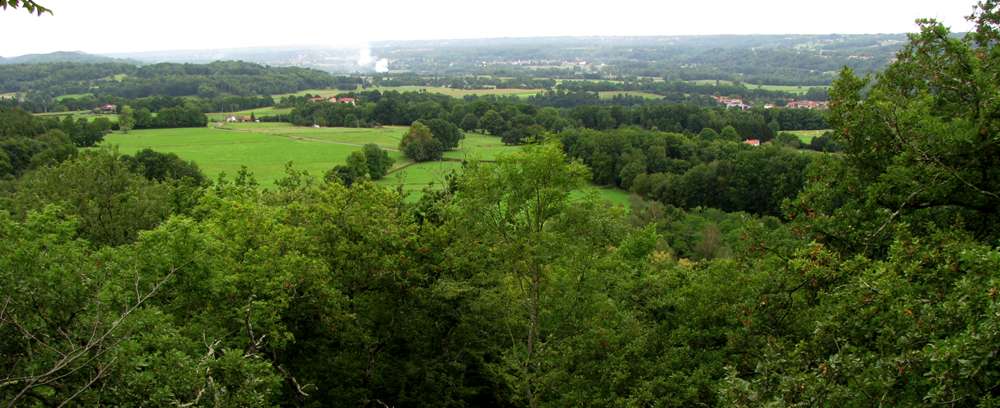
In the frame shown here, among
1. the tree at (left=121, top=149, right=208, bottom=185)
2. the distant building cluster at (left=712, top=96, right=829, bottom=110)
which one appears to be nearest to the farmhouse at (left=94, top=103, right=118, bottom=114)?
the tree at (left=121, top=149, right=208, bottom=185)

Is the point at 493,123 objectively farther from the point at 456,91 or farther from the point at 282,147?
the point at 456,91

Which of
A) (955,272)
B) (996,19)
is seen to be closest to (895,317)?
(955,272)

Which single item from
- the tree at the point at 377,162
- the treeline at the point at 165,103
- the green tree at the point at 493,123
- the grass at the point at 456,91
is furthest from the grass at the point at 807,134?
the treeline at the point at 165,103

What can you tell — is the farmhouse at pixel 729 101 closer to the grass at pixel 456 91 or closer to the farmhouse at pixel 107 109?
the grass at pixel 456 91

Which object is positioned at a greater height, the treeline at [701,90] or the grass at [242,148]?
the treeline at [701,90]

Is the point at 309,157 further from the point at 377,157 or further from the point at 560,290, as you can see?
the point at 560,290

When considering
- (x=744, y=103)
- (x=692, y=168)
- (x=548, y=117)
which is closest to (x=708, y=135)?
(x=692, y=168)

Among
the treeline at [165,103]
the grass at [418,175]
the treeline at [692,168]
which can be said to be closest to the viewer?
the grass at [418,175]
